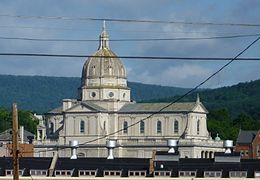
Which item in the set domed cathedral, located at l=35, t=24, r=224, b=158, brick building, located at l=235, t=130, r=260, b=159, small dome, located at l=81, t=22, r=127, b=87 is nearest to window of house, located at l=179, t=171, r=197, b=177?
domed cathedral, located at l=35, t=24, r=224, b=158

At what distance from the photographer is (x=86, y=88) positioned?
644 ft

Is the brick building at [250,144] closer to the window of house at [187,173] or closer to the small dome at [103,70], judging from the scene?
the small dome at [103,70]

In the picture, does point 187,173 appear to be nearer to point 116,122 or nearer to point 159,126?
point 159,126

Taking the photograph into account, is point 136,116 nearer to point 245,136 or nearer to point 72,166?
point 245,136

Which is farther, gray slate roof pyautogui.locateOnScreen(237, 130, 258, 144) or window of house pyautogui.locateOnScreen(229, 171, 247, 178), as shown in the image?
gray slate roof pyautogui.locateOnScreen(237, 130, 258, 144)

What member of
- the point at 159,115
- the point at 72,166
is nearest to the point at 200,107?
the point at 159,115

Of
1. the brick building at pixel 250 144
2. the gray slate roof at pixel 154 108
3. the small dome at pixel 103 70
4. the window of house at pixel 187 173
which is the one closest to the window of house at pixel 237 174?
the window of house at pixel 187 173

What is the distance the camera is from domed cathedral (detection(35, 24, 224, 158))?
184875 mm

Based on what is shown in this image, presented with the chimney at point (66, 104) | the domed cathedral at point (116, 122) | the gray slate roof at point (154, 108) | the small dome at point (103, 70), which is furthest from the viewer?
the small dome at point (103, 70)

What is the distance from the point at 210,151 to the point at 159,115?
1112 cm

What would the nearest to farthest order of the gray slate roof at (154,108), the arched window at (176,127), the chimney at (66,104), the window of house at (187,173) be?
the window of house at (187,173), the arched window at (176,127), the gray slate roof at (154,108), the chimney at (66,104)

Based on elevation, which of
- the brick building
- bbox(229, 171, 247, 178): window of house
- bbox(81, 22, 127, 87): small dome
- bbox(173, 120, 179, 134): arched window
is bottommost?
bbox(229, 171, 247, 178): window of house

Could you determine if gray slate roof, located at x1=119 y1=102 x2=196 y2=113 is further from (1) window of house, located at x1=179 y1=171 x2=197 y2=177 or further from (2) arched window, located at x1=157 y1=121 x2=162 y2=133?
(1) window of house, located at x1=179 y1=171 x2=197 y2=177

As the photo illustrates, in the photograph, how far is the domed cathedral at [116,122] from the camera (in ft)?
607
